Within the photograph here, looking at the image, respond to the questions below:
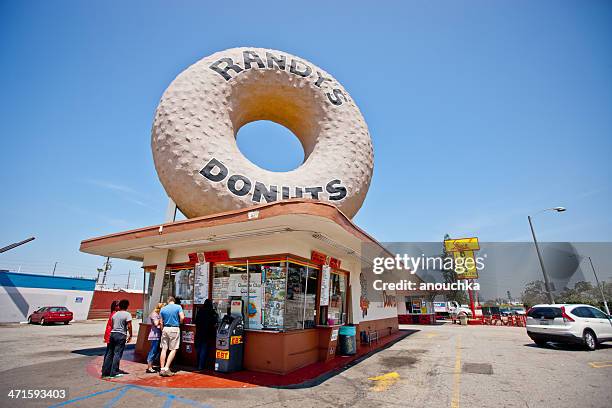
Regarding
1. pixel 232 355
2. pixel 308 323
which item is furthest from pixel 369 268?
pixel 232 355

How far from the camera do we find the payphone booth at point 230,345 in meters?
6.43

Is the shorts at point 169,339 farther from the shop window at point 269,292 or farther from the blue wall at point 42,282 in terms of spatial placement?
the blue wall at point 42,282

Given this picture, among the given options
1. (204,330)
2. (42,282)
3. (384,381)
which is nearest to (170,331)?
(204,330)

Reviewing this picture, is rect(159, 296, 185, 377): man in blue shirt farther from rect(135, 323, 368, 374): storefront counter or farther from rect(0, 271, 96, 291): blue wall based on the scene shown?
rect(0, 271, 96, 291): blue wall

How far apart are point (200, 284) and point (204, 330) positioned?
1333 mm

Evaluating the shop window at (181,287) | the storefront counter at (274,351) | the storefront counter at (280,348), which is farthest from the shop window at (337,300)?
the shop window at (181,287)

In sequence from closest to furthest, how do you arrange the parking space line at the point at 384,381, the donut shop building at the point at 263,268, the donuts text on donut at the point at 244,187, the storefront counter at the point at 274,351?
the parking space line at the point at 384,381 → the donut shop building at the point at 263,268 → the storefront counter at the point at 274,351 → the donuts text on donut at the point at 244,187

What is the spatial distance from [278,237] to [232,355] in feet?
8.42

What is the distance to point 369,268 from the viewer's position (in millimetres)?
12055

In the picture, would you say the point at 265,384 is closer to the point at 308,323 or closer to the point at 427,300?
the point at 308,323

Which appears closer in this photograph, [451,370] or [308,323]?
[451,370]

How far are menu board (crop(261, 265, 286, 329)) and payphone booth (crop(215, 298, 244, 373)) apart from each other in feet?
1.92

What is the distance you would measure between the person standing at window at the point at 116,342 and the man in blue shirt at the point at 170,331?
68 centimetres

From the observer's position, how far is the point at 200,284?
26.2 feet
